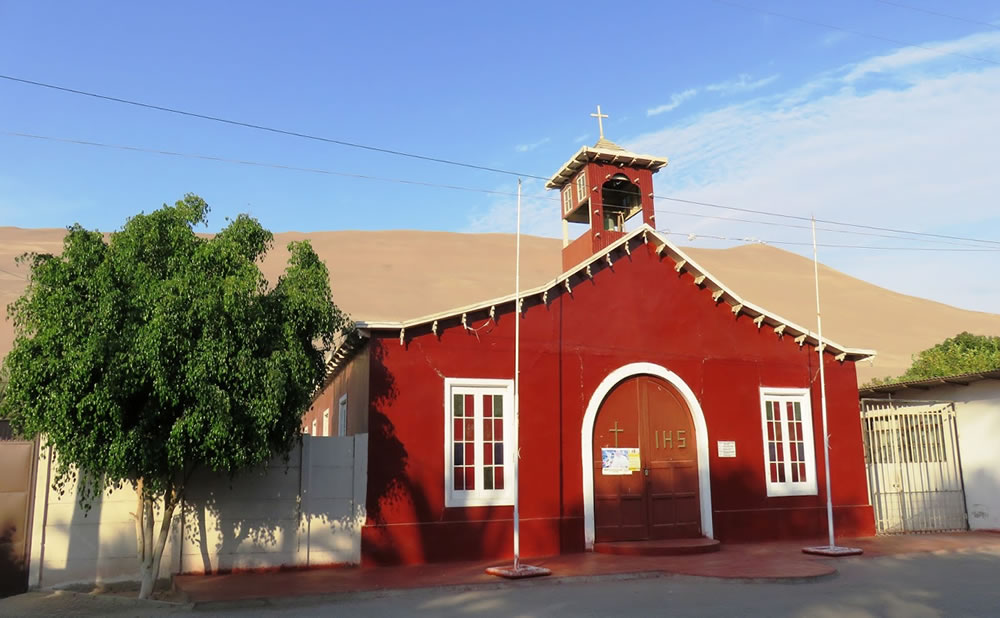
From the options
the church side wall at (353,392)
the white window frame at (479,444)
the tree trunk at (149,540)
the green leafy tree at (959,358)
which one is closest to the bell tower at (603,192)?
the white window frame at (479,444)

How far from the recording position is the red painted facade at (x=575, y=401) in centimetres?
1340

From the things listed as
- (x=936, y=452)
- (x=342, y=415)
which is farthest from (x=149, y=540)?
(x=936, y=452)

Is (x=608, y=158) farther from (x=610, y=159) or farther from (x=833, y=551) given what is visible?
(x=833, y=551)

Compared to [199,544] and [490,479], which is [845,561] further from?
[199,544]

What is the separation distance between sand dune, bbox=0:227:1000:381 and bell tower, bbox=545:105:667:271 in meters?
47.3

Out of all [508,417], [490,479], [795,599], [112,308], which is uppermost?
[112,308]

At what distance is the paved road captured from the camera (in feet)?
29.9

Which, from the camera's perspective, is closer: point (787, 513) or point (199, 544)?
point (199, 544)

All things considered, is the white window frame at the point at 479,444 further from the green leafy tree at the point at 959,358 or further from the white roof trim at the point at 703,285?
the green leafy tree at the point at 959,358

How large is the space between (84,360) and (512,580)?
645 centimetres

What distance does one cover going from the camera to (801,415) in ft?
55.5

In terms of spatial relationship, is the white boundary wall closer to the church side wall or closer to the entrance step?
the church side wall

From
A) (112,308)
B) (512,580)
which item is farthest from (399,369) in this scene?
(112,308)

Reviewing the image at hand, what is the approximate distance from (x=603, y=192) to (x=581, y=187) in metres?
0.53
